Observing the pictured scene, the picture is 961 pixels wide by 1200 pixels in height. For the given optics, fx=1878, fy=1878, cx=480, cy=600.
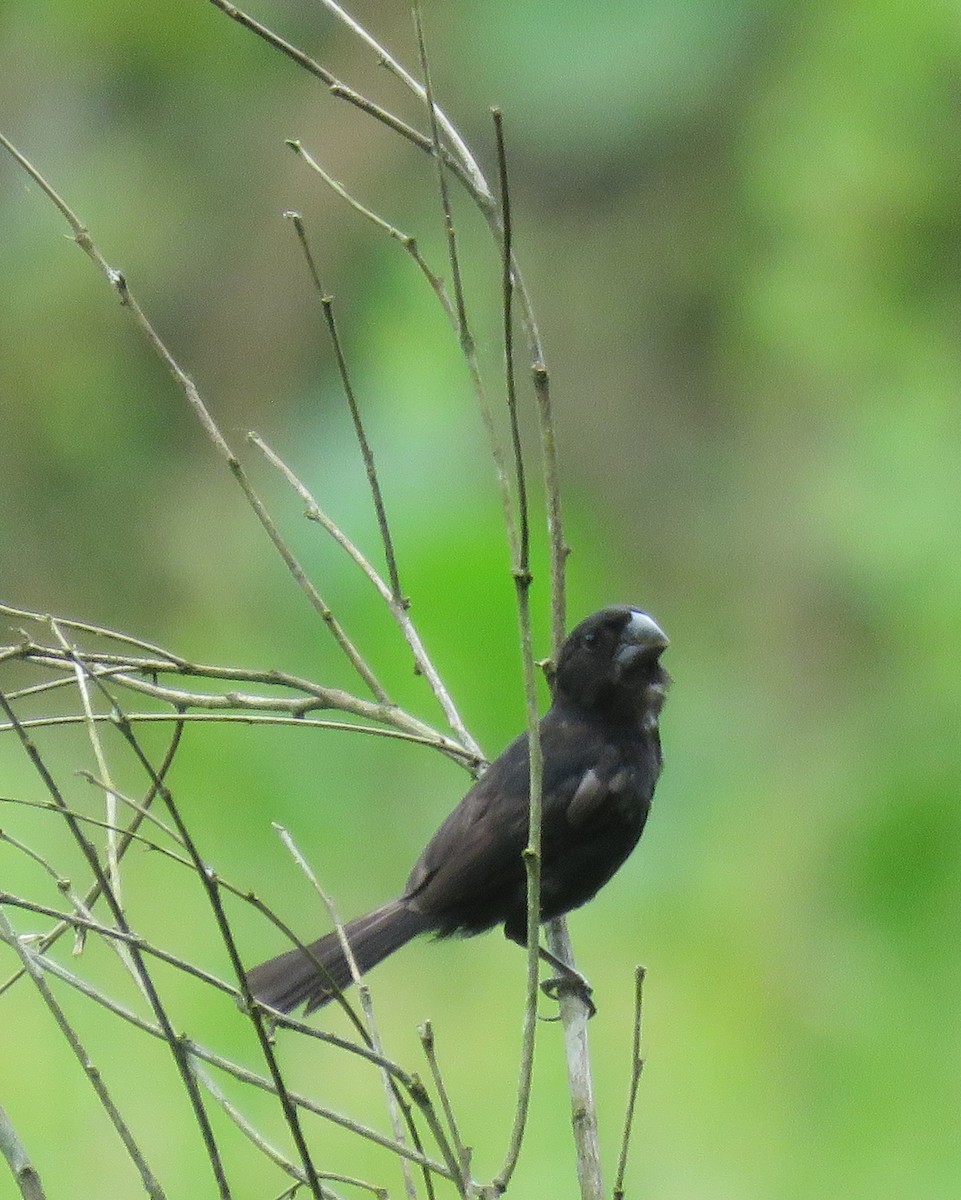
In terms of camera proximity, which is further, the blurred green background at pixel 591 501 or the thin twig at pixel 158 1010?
the blurred green background at pixel 591 501

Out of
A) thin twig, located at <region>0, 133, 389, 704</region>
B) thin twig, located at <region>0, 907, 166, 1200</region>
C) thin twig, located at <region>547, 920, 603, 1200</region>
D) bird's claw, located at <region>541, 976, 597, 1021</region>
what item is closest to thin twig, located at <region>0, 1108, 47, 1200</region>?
thin twig, located at <region>0, 907, 166, 1200</region>

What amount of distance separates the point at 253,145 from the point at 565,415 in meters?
3.43

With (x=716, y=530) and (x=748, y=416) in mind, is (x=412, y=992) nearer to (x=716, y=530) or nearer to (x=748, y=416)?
(x=716, y=530)

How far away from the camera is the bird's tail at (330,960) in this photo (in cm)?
333

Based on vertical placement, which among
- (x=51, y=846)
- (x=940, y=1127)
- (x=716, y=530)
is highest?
(x=716, y=530)

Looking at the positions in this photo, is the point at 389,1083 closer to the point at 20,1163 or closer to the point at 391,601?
the point at 20,1163

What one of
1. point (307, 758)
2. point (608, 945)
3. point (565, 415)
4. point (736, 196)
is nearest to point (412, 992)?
point (608, 945)

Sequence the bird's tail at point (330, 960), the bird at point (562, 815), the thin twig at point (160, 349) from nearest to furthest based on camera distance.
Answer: the thin twig at point (160, 349), the bird's tail at point (330, 960), the bird at point (562, 815)

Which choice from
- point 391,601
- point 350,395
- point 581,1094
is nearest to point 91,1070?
point 581,1094

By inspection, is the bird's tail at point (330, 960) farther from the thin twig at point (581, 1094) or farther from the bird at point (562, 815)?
the thin twig at point (581, 1094)

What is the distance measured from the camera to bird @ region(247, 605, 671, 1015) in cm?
365

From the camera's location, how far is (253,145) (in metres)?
13.6

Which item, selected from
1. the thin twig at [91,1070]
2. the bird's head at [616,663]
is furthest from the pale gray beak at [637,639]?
the thin twig at [91,1070]

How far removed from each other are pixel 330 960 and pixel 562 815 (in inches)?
21.3
